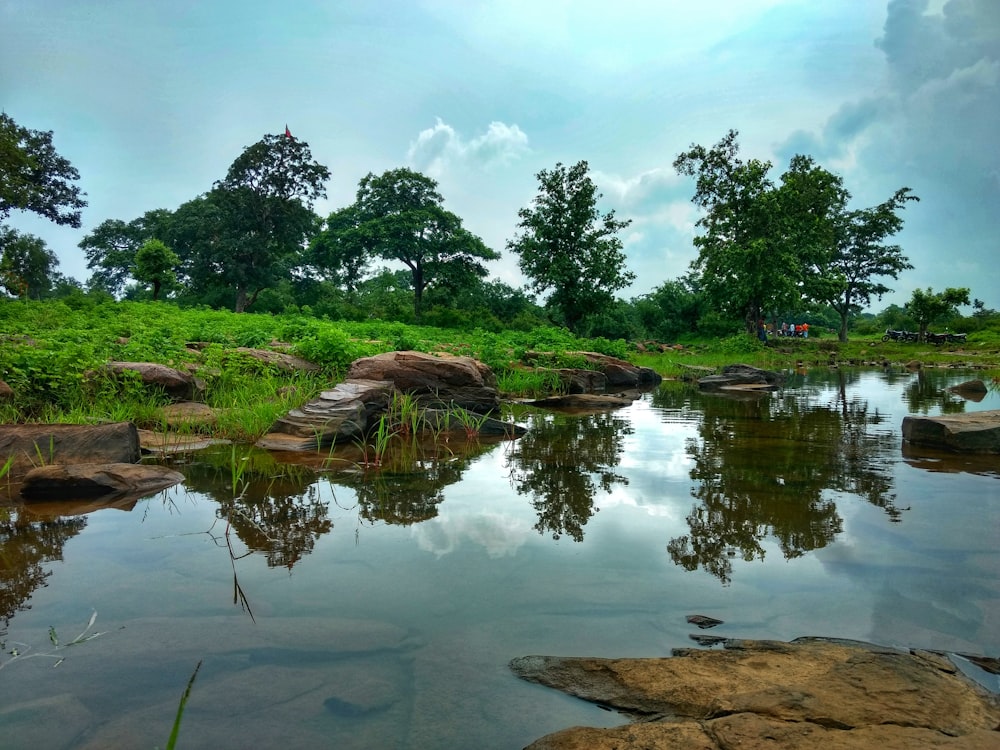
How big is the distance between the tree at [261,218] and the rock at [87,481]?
1448 inches

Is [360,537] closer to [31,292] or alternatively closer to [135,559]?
[135,559]

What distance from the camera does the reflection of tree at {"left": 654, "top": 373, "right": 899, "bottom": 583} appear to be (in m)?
3.60

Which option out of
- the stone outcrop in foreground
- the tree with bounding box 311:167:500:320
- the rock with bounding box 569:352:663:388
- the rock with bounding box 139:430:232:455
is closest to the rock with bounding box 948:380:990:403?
the rock with bounding box 569:352:663:388

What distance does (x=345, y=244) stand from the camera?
3869cm

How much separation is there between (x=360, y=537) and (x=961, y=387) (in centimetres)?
1541

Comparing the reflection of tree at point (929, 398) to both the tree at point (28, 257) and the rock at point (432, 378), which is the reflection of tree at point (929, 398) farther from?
the tree at point (28, 257)

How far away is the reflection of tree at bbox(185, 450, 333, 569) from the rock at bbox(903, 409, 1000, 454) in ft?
21.0

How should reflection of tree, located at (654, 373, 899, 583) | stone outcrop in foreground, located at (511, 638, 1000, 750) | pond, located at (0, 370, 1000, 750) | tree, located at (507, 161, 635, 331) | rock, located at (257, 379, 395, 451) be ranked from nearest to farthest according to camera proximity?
stone outcrop in foreground, located at (511, 638, 1000, 750), pond, located at (0, 370, 1000, 750), reflection of tree, located at (654, 373, 899, 583), rock, located at (257, 379, 395, 451), tree, located at (507, 161, 635, 331)

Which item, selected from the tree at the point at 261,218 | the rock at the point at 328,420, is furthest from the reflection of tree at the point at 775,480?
the tree at the point at 261,218

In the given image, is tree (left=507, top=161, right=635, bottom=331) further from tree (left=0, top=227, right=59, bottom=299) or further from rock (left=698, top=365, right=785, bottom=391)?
tree (left=0, top=227, right=59, bottom=299)

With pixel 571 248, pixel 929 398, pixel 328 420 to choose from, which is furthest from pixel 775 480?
pixel 571 248

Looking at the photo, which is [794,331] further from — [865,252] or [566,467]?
[566,467]

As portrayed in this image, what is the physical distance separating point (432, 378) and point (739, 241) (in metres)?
28.7

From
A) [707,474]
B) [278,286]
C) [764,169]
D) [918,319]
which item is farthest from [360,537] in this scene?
[278,286]
